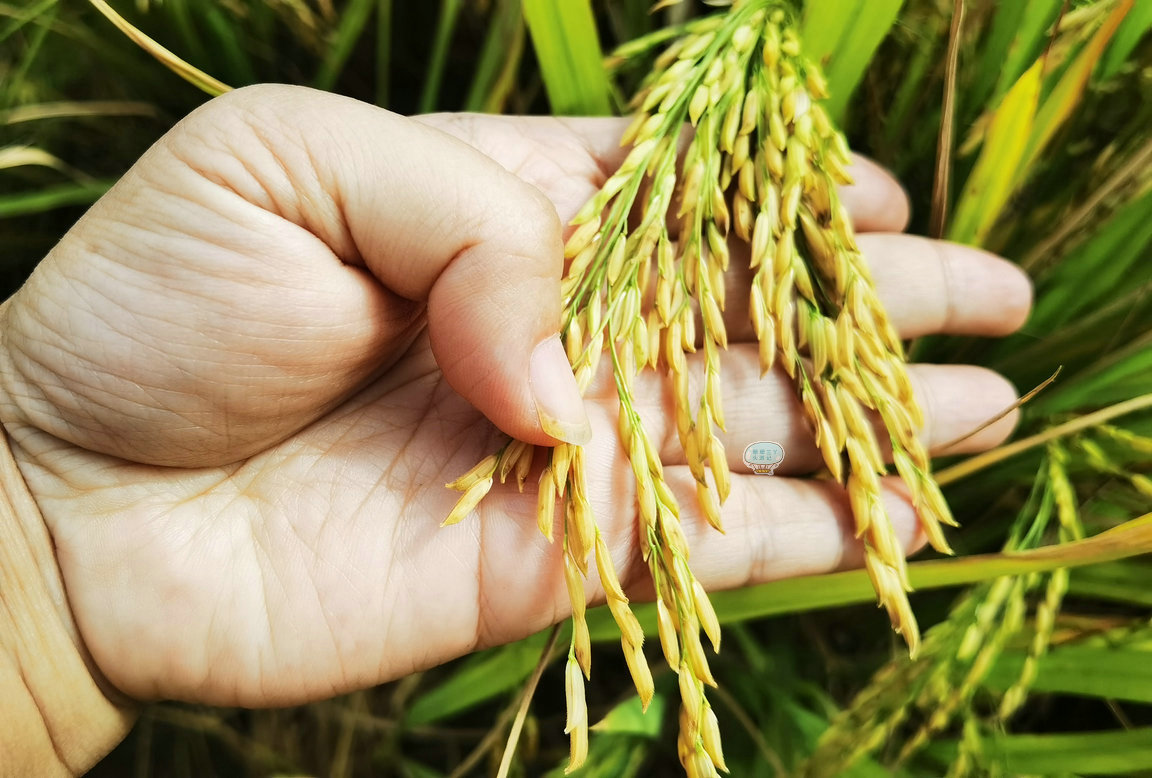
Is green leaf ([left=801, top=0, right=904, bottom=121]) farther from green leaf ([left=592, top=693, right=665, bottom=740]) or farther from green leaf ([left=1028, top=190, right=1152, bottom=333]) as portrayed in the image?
green leaf ([left=592, top=693, right=665, bottom=740])

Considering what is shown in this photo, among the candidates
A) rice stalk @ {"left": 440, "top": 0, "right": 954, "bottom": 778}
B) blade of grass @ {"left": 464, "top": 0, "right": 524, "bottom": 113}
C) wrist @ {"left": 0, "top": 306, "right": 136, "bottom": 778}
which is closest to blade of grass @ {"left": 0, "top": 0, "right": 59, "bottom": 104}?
wrist @ {"left": 0, "top": 306, "right": 136, "bottom": 778}

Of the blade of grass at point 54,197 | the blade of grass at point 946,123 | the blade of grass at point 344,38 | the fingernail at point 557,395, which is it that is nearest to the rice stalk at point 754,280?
the fingernail at point 557,395

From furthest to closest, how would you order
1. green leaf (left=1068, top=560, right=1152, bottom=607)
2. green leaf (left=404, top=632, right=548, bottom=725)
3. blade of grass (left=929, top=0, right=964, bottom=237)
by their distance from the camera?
green leaf (left=404, top=632, right=548, bottom=725) → green leaf (left=1068, top=560, right=1152, bottom=607) → blade of grass (left=929, top=0, right=964, bottom=237)

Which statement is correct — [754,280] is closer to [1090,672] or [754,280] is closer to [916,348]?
[916,348]

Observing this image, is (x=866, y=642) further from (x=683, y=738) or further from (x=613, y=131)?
(x=613, y=131)

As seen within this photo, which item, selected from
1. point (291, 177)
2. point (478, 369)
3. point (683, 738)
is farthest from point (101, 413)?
point (683, 738)

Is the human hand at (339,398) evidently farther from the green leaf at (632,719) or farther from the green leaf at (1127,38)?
the green leaf at (1127,38)

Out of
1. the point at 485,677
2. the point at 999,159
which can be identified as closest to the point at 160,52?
the point at 485,677
